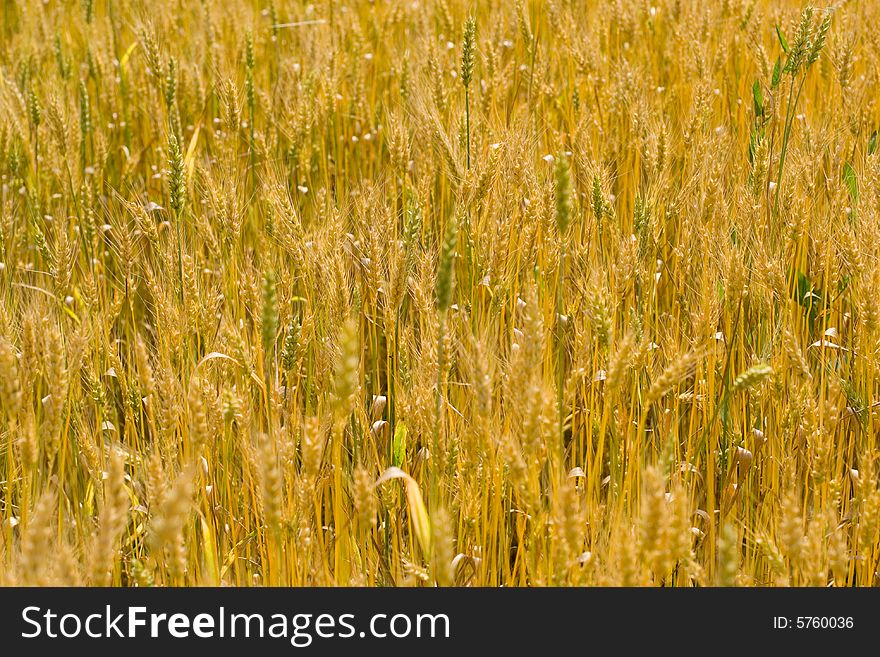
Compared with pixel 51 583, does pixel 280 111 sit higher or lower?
higher

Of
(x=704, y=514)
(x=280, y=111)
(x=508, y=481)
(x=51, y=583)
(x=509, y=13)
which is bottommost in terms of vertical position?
(x=704, y=514)

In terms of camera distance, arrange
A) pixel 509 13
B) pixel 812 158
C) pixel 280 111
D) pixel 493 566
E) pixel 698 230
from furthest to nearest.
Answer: pixel 509 13 < pixel 280 111 < pixel 812 158 < pixel 698 230 < pixel 493 566

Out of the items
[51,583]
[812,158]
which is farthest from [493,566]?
[812,158]

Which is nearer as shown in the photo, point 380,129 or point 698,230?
point 698,230

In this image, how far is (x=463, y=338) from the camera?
1.79m

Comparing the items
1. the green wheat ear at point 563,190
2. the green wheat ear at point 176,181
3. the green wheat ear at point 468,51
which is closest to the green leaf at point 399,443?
the green wheat ear at point 563,190

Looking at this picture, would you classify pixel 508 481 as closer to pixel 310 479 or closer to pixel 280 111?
pixel 310 479

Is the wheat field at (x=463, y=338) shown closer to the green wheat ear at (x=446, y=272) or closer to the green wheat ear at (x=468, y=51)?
the green wheat ear at (x=446, y=272)

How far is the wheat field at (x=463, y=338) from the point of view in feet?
4.70

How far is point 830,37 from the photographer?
291 centimetres

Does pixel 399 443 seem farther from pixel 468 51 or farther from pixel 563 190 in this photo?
pixel 468 51

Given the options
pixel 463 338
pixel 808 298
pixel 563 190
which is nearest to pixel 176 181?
pixel 463 338
